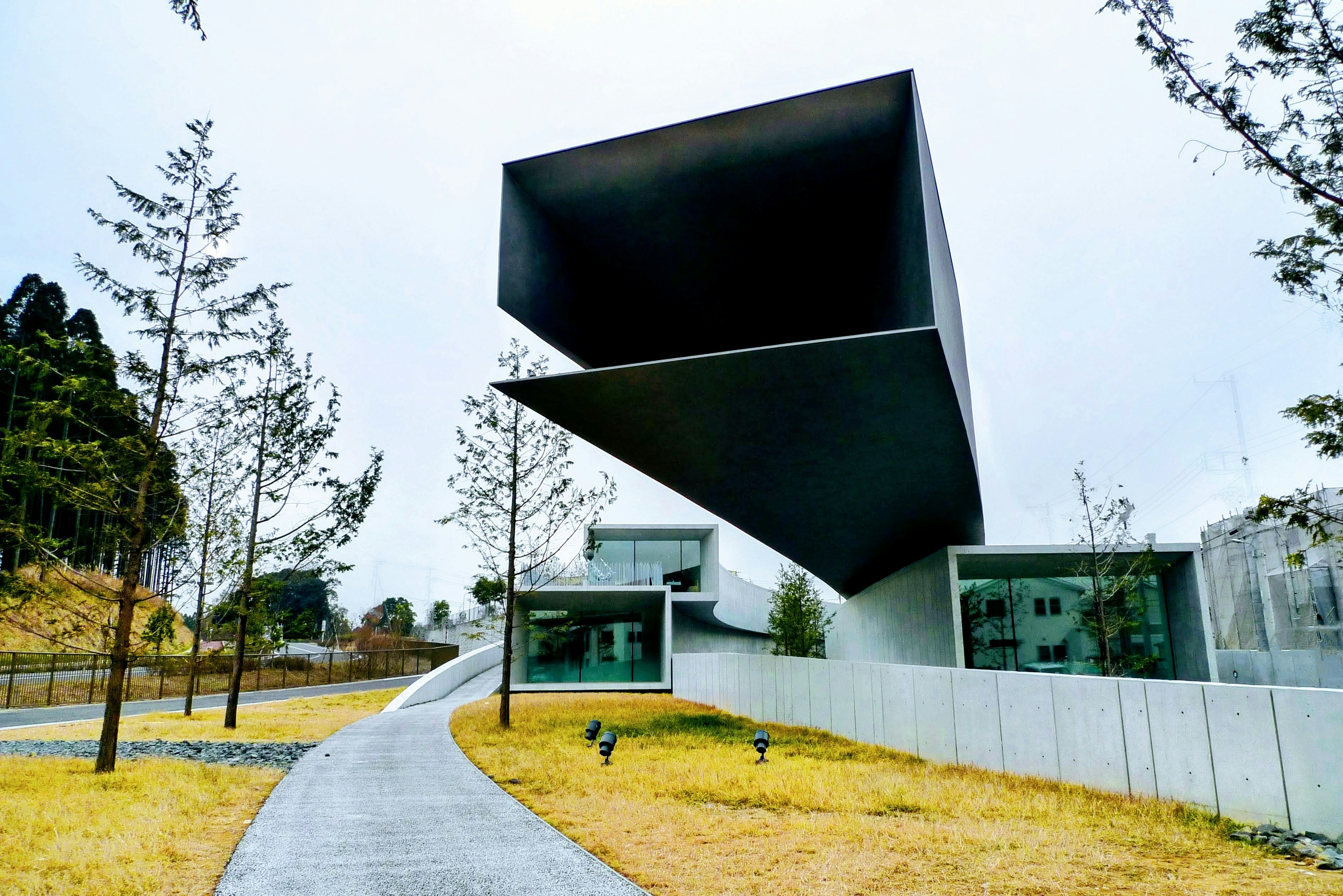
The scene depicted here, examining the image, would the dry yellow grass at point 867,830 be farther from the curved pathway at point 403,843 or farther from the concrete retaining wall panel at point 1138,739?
the curved pathway at point 403,843

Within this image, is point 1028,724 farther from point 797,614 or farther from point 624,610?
point 624,610

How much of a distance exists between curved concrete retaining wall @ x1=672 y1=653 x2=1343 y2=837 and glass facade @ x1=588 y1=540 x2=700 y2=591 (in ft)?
73.7

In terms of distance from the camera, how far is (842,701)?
611 inches

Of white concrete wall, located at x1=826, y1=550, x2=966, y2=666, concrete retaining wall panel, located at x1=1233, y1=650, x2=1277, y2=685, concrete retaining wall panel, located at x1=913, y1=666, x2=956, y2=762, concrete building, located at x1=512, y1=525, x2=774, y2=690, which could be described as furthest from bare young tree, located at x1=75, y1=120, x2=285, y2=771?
concrete retaining wall panel, located at x1=1233, y1=650, x2=1277, y2=685

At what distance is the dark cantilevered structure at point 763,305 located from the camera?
10023mm

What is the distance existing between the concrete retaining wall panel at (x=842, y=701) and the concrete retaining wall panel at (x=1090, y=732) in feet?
17.1

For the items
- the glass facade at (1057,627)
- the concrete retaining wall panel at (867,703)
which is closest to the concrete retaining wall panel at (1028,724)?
the concrete retaining wall panel at (867,703)

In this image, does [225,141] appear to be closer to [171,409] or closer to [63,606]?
[171,409]

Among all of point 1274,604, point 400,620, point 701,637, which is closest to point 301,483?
point 701,637

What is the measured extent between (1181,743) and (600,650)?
98.3ft

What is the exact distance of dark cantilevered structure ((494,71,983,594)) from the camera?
1002cm

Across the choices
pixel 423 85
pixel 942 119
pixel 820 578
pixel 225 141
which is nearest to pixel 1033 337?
pixel 942 119

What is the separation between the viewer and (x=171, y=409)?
36.2ft

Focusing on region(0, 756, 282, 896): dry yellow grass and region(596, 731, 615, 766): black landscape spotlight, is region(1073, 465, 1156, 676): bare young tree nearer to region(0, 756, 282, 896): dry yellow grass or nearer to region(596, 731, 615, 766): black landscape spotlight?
region(596, 731, 615, 766): black landscape spotlight
